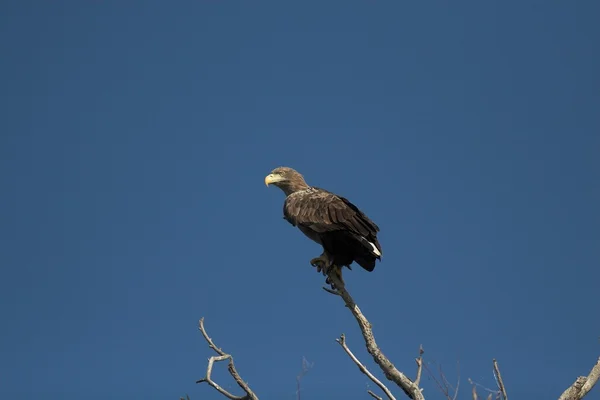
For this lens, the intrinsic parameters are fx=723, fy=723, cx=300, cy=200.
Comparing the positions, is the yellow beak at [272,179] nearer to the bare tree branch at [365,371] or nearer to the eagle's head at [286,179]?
the eagle's head at [286,179]

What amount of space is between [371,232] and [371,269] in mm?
455

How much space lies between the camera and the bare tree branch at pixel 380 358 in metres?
4.39

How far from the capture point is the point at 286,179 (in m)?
7.27

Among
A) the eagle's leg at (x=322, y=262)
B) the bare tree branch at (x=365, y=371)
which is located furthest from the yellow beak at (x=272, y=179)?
the bare tree branch at (x=365, y=371)

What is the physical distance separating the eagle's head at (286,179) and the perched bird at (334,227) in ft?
1.69

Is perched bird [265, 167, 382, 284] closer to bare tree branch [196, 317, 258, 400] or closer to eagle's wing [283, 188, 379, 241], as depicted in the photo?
eagle's wing [283, 188, 379, 241]

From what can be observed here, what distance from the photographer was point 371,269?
6.00 metres

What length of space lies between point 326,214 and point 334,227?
0.23 m

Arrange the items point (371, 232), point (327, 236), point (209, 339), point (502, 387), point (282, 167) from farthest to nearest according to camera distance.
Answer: point (282, 167) < point (327, 236) < point (371, 232) < point (209, 339) < point (502, 387)

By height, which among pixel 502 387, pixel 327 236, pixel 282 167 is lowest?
pixel 502 387

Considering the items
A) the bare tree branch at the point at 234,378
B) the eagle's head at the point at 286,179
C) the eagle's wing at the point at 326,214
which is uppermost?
the eagle's head at the point at 286,179

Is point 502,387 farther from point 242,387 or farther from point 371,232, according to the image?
point 371,232

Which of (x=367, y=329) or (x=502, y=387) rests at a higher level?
(x=367, y=329)

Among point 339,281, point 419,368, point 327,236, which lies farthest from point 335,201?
point 419,368
